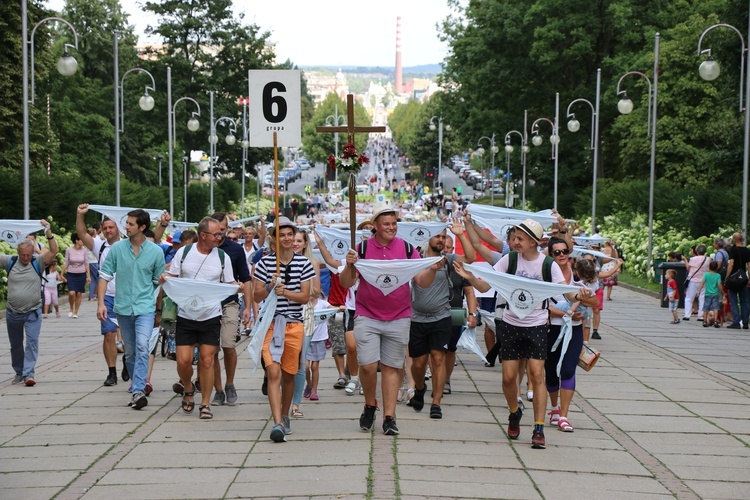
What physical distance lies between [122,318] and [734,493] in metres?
5.97

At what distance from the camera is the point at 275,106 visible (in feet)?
33.9

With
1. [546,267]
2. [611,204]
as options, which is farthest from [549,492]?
[611,204]

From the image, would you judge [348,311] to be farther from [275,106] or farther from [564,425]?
[564,425]

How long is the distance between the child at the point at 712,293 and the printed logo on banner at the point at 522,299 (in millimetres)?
12527

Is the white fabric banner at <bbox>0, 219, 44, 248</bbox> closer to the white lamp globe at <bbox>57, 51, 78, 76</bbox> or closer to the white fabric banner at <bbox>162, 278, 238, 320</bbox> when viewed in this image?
the white fabric banner at <bbox>162, 278, 238, 320</bbox>

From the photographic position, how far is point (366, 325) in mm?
9289

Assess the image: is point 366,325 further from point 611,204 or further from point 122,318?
point 611,204

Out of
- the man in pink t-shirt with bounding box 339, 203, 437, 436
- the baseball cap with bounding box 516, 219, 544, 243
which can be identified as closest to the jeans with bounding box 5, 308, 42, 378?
the man in pink t-shirt with bounding box 339, 203, 437, 436

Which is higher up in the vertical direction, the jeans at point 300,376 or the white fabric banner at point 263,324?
the white fabric banner at point 263,324

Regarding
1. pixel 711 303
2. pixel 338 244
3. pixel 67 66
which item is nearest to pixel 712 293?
pixel 711 303

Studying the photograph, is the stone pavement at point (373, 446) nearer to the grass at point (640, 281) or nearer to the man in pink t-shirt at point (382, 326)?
the man in pink t-shirt at point (382, 326)

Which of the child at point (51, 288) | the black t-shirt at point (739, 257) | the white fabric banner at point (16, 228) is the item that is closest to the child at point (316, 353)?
the white fabric banner at point (16, 228)

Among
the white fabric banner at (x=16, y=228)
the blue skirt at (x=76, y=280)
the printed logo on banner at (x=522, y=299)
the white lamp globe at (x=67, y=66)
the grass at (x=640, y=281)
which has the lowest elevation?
the grass at (x=640, y=281)

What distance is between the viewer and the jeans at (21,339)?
12352 mm
